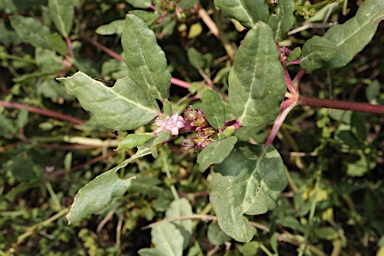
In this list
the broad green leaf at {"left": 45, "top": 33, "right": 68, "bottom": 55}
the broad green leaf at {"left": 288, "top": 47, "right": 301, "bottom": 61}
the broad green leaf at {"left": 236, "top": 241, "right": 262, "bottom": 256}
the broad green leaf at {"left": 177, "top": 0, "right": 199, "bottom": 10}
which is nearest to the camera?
the broad green leaf at {"left": 288, "top": 47, "right": 301, "bottom": 61}

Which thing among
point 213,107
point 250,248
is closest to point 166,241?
point 250,248

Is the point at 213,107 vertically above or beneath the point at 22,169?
above

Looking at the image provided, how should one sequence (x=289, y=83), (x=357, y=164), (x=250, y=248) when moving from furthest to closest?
(x=357, y=164) < (x=250, y=248) < (x=289, y=83)

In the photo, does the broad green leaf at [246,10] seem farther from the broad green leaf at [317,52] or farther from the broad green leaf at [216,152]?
the broad green leaf at [216,152]

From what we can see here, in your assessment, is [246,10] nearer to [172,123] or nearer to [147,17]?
[172,123]

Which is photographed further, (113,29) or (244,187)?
(113,29)

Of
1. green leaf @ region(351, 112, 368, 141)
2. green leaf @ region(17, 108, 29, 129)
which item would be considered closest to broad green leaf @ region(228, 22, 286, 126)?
green leaf @ region(351, 112, 368, 141)

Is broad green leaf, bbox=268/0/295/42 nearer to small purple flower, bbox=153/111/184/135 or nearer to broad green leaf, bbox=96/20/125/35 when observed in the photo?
small purple flower, bbox=153/111/184/135
